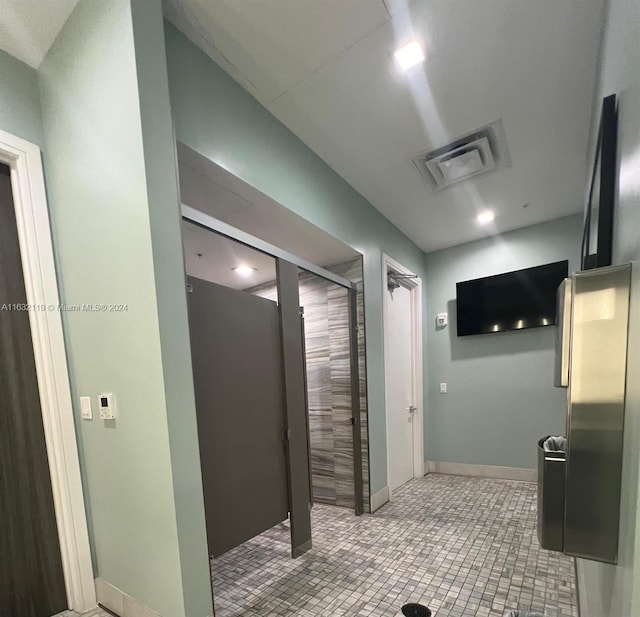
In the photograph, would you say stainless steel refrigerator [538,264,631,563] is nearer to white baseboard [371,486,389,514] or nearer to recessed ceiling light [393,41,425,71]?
recessed ceiling light [393,41,425,71]

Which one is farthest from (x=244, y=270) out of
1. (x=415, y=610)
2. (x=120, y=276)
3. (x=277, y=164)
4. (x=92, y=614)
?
(x=415, y=610)

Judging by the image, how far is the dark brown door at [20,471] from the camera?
1185 millimetres

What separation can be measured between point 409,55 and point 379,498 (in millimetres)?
3176

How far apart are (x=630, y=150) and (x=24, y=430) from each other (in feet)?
7.87

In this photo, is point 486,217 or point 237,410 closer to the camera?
point 237,410

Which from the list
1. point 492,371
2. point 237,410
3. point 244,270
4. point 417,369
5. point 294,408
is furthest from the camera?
point 417,369

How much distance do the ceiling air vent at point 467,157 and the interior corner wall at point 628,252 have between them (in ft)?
2.81

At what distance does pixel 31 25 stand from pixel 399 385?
139 inches

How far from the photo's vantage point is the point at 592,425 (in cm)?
72

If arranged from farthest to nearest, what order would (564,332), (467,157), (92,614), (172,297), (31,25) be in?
(467,157), (92,614), (31,25), (172,297), (564,332)

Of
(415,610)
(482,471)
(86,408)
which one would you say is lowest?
(482,471)

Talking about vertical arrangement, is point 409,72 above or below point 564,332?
above

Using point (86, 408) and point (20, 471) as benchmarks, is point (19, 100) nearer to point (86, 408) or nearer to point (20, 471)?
point (86, 408)

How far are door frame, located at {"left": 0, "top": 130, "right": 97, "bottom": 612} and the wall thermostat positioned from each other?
0.27 meters
